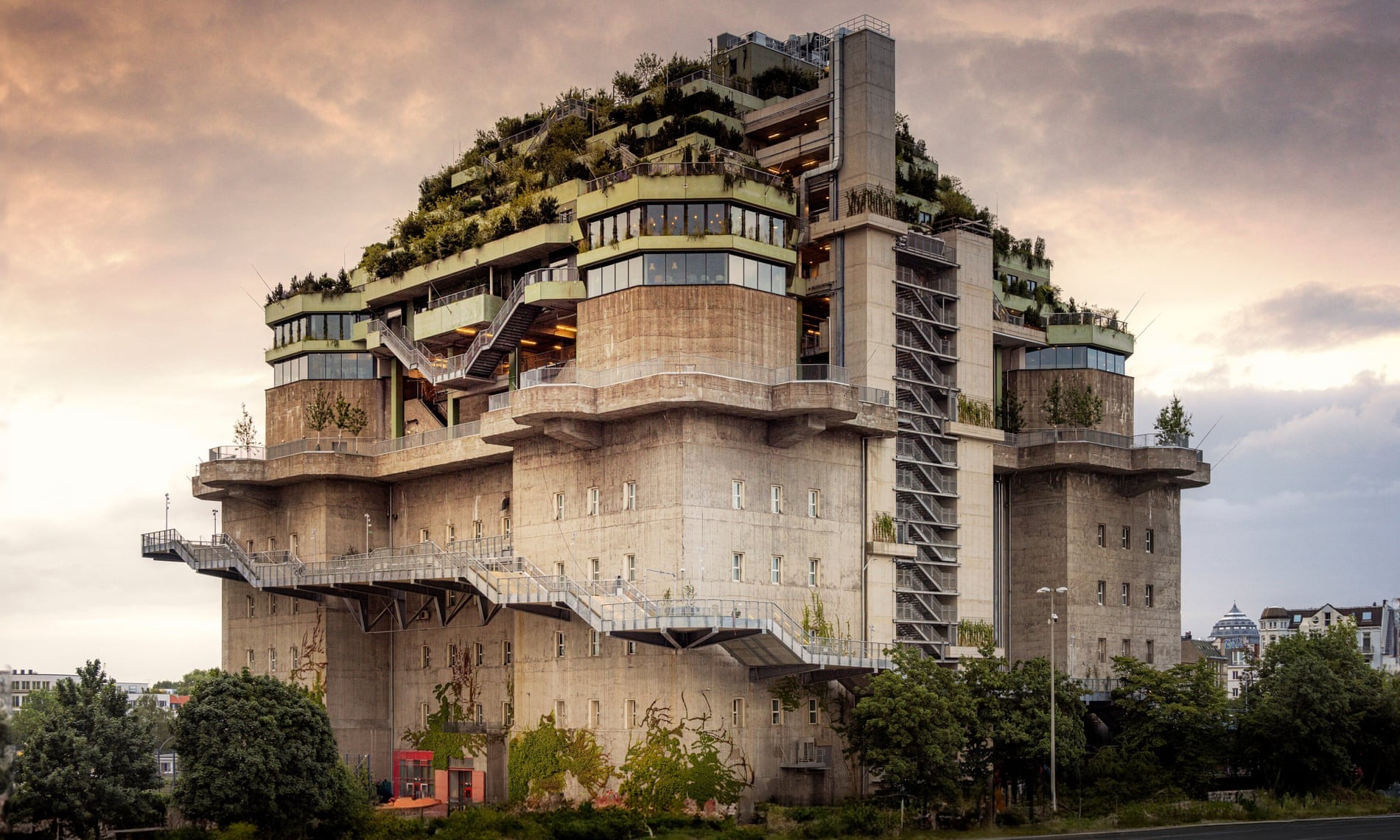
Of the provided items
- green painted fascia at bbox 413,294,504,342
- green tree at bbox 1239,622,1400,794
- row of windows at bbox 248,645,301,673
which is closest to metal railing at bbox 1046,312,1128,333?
green tree at bbox 1239,622,1400,794

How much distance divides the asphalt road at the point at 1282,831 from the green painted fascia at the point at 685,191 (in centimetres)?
3484

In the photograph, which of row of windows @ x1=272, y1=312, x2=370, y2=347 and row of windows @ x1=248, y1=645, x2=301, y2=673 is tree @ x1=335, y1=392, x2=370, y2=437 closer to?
row of windows @ x1=272, y1=312, x2=370, y2=347

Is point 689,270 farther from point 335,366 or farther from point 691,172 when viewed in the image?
point 335,366

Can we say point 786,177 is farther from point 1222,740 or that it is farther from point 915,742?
point 1222,740

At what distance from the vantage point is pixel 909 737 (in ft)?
236

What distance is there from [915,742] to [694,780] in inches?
432

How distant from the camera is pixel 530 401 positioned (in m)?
79.0

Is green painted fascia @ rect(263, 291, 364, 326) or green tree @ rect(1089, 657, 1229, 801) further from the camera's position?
green painted fascia @ rect(263, 291, 364, 326)

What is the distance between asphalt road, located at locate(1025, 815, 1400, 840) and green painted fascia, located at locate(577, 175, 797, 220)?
3484 cm

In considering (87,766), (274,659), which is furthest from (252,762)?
(274,659)

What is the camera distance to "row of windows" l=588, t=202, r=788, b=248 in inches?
3214

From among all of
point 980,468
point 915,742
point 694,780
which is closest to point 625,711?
point 694,780

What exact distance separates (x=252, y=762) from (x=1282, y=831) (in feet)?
148

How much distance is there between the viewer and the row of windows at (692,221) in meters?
81.6
